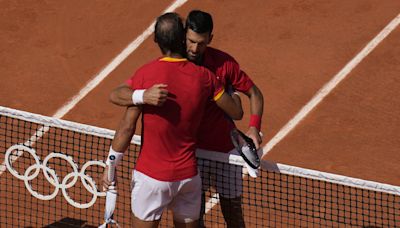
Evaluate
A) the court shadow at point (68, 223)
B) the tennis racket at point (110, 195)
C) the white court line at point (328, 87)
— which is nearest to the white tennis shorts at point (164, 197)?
the tennis racket at point (110, 195)

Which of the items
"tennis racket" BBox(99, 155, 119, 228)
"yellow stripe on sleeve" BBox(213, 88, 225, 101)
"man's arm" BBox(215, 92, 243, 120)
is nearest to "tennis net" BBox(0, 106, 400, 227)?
"tennis racket" BBox(99, 155, 119, 228)

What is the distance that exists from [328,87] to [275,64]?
109 cm

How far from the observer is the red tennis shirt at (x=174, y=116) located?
8617 millimetres

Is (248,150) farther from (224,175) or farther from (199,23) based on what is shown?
(199,23)

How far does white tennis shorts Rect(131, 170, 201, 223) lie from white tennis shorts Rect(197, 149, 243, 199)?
0.79 metres

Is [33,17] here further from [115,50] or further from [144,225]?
[144,225]

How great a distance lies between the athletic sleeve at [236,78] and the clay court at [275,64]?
3.96m

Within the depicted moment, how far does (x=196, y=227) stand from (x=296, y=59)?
6.98m

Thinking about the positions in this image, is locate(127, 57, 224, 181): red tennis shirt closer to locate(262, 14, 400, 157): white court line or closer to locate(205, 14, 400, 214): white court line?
locate(205, 14, 400, 214): white court line

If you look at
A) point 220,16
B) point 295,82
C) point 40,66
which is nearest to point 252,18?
point 220,16

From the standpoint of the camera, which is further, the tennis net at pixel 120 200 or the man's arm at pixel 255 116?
the tennis net at pixel 120 200

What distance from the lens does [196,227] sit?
9352 millimetres

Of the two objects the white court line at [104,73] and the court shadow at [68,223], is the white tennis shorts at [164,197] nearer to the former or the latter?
the court shadow at [68,223]

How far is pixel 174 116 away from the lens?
8680 millimetres
